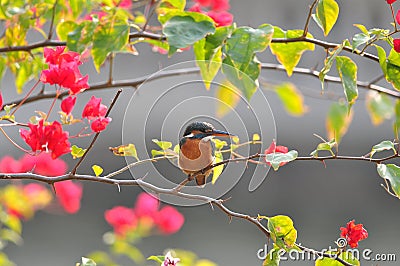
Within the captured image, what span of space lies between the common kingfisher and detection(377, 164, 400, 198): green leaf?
0.22 m

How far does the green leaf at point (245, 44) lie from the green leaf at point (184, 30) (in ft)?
0.12

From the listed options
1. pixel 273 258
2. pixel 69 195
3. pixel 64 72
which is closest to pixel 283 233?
pixel 273 258

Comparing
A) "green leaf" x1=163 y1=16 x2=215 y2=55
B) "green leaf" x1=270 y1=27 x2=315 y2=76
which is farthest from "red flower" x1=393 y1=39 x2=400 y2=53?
"green leaf" x1=163 y1=16 x2=215 y2=55

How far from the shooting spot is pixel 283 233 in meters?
0.94

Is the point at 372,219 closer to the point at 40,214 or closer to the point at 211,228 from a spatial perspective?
the point at 211,228

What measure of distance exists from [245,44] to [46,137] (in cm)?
31

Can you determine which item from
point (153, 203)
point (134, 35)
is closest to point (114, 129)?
point (153, 203)

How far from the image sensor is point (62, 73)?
968mm

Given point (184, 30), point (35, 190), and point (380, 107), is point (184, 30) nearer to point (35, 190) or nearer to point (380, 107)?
point (380, 107)

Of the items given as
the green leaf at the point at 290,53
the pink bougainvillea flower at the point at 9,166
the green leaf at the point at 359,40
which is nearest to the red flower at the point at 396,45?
the green leaf at the point at 359,40

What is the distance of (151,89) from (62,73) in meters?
0.14

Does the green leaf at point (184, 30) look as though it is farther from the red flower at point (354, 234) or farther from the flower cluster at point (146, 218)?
the flower cluster at point (146, 218)

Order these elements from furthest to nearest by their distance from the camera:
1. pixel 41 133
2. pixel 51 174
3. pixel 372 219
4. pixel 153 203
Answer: pixel 372 219 → pixel 153 203 → pixel 51 174 → pixel 41 133

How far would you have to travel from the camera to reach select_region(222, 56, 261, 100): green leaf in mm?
891
